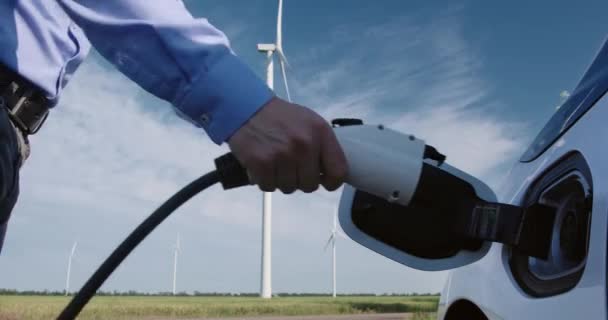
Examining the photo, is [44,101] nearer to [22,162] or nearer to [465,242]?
[22,162]

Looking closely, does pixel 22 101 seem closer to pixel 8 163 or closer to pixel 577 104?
pixel 8 163

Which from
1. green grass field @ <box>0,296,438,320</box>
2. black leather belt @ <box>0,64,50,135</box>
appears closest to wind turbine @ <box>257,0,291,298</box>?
green grass field @ <box>0,296,438,320</box>

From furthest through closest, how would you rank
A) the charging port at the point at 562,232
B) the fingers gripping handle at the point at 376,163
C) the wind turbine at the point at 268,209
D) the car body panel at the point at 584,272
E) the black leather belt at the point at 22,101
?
the wind turbine at the point at 268,209 → the black leather belt at the point at 22,101 → the fingers gripping handle at the point at 376,163 → the charging port at the point at 562,232 → the car body panel at the point at 584,272

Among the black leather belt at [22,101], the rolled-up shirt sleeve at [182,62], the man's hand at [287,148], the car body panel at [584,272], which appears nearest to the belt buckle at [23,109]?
the black leather belt at [22,101]

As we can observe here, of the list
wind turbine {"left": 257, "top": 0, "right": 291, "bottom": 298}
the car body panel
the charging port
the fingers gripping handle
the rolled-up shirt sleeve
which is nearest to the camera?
the car body panel

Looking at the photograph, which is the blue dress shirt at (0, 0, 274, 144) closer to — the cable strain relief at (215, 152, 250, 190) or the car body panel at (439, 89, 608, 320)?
the cable strain relief at (215, 152, 250, 190)

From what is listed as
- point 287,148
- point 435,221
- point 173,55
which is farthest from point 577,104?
point 173,55

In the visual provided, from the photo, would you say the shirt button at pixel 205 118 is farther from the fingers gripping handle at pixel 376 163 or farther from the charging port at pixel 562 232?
the charging port at pixel 562 232

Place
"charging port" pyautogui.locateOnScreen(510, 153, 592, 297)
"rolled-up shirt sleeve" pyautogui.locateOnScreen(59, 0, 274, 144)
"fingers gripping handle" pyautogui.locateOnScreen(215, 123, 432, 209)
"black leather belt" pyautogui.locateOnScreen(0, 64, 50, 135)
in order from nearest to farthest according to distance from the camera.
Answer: "charging port" pyautogui.locateOnScreen(510, 153, 592, 297), "rolled-up shirt sleeve" pyautogui.locateOnScreen(59, 0, 274, 144), "fingers gripping handle" pyautogui.locateOnScreen(215, 123, 432, 209), "black leather belt" pyautogui.locateOnScreen(0, 64, 50, 135)

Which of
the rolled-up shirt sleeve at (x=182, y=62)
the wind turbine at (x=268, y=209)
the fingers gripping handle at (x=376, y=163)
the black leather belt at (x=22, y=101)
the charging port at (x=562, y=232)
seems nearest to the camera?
the charging port at (x=562, y=232)

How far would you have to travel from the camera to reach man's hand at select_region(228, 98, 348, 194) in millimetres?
1298

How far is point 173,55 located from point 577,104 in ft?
Answer: 2.90

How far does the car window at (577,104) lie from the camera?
4.55 ft

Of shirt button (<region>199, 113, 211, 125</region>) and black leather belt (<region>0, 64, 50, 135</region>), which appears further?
black leather belt (<region>0, 64, 50, 135</region>)
